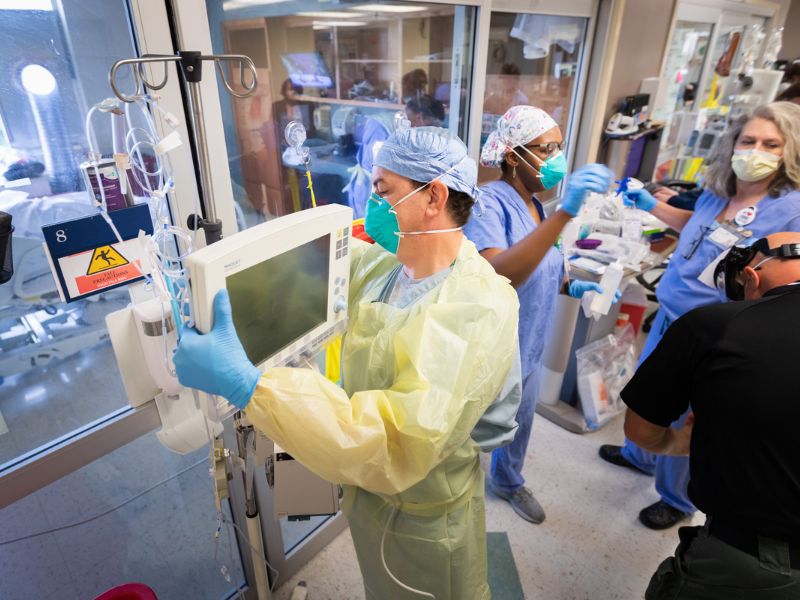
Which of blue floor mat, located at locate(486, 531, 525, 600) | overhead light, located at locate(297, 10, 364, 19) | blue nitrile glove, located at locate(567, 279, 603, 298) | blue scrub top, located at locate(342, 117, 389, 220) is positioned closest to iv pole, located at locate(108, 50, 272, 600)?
overhead light, located at locate(297, 10, 364, 19)

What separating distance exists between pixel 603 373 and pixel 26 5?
266 cm

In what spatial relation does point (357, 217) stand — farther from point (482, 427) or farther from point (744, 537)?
point (744, 537)

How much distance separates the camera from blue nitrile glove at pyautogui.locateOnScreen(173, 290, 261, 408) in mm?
765

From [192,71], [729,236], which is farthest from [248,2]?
[729,236]

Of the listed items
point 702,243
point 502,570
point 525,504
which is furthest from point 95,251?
point 702,243

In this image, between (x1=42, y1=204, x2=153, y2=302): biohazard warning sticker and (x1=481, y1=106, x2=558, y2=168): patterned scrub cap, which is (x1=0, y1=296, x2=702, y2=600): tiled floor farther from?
(x1=481, y1=106, x2=558, y2=168): patterned scrub cap

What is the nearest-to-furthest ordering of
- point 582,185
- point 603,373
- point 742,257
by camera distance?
point 742,257
point 582,185
point 603,373

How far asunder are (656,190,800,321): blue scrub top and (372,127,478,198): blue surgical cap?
1159 millimetres

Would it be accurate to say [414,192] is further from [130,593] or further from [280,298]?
[130,593]

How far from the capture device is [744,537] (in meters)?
1.13

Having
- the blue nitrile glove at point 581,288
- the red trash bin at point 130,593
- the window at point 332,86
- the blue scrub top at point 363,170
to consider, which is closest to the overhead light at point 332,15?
the window at point 332,86

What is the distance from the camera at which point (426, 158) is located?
1110 millimetres

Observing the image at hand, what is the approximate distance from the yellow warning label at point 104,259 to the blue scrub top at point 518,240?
1.03 m

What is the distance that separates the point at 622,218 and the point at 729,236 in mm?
933
